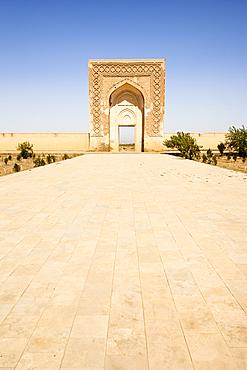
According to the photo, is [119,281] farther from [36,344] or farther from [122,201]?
[122,201]

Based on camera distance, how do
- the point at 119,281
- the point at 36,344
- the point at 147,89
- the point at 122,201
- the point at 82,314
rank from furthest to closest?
the point at 147,89 → the point at 122,201 → the point at 119,281 → the point at 82,314 → the point at 36,344

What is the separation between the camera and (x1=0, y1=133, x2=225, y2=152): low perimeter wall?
85.4 feet

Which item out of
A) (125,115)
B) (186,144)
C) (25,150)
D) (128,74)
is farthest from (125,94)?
(25,150)

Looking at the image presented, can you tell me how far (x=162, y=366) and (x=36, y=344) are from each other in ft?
2.46

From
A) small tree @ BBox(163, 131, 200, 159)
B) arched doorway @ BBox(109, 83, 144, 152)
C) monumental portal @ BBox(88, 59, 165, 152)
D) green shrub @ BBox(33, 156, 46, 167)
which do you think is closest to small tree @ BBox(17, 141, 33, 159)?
green shrub @ BBox(33, 156, 46, 167)

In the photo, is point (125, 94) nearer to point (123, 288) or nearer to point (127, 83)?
point (127, 83)

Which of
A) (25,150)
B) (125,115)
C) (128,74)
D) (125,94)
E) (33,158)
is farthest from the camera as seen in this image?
(125,115)

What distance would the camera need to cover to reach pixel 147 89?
72.8 ft

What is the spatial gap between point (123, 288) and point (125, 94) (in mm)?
23777

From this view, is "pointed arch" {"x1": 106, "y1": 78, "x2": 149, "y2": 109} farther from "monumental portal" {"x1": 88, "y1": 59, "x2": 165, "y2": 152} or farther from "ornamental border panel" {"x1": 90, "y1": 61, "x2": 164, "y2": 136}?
"ornamental border panel" {"x1": 90, "y1": 61, "x2": 164, "y2": 136}

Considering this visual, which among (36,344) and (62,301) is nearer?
(36,344)

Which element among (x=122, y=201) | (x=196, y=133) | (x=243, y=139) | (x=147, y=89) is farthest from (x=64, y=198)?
(x=196, y=133)

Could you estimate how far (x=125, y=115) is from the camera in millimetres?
24016

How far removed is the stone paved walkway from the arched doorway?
20.2 meters
